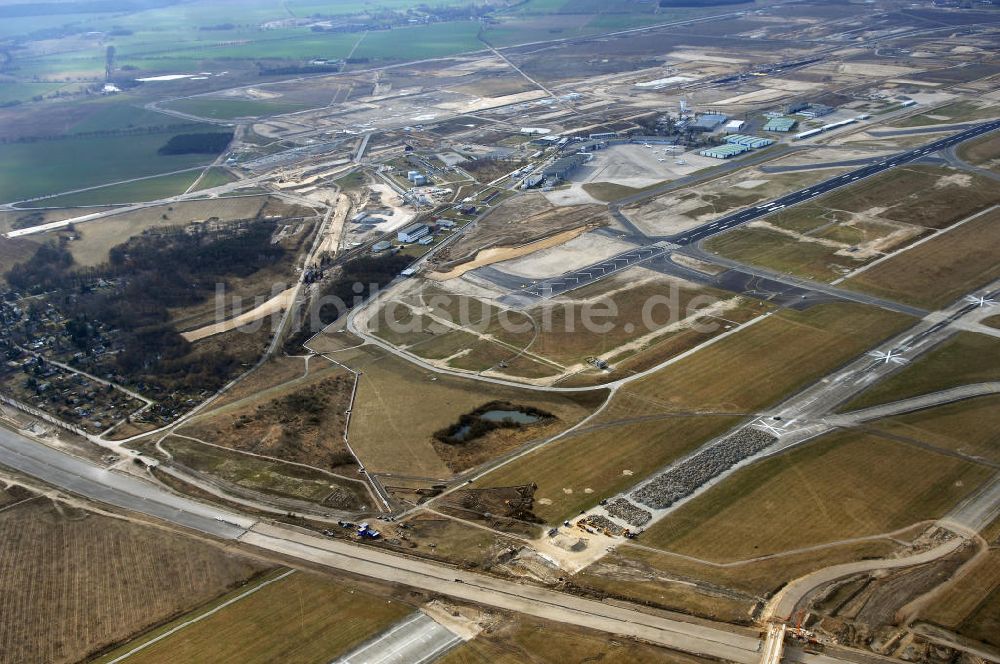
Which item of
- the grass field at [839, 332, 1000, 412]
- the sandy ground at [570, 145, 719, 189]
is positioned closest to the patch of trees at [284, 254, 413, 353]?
the sandy ground at [570, 145, 719, 189]

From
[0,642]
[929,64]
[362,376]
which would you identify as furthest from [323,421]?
[929,64]

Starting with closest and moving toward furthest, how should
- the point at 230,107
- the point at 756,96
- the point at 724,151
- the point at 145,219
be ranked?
the point at 145,219
the point at 724,151
the point at 756,96
the point at 230,107

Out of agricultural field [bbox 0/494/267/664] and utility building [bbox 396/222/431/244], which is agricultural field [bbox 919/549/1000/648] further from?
utility building [bbox 396/222/431/244]

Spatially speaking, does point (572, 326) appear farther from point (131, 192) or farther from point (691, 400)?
point (131, 192)

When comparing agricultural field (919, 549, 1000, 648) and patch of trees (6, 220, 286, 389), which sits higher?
patch of trees (6, 220, 286, 389)

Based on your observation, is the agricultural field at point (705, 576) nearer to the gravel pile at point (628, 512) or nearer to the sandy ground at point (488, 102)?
the gravel pile at point (628, 512)

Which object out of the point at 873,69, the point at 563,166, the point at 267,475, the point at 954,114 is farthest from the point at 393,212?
the point at 873,69

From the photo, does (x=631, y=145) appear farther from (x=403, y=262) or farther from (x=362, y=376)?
(x=362, y=376)

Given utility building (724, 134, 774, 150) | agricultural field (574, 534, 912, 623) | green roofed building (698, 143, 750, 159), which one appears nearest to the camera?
agricultural field (574, 534, 912, 623)
